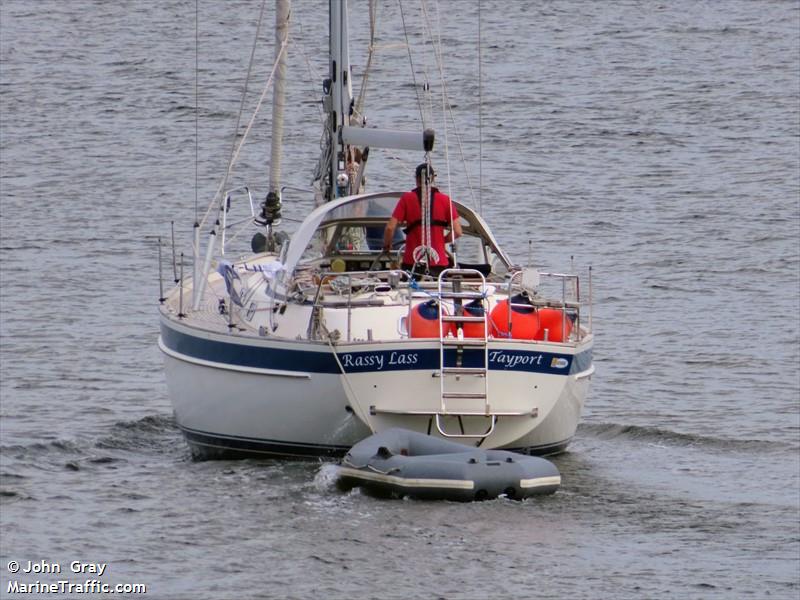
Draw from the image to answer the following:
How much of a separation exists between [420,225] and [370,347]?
2143 millimetres

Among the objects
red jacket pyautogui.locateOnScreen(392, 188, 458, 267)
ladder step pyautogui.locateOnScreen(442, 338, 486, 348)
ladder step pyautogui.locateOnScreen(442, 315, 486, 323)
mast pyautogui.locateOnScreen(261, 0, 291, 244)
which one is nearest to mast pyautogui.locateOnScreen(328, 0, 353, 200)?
mast pyautogui.locateOnScreen(261, 0, 291, 244)

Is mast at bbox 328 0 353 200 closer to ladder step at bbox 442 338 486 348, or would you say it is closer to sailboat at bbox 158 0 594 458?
sailboat at bbox 158 0 594 458

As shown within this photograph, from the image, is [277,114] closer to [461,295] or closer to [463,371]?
[461,295]

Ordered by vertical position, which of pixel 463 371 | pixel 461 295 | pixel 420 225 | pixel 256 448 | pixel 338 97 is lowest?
pixel 256 448

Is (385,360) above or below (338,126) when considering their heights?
below

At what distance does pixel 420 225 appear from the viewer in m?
18.9

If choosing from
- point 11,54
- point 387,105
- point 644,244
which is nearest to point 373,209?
point 644,244

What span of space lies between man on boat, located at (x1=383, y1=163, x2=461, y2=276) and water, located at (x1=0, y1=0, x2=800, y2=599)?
7.33ft

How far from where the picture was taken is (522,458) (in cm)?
1667

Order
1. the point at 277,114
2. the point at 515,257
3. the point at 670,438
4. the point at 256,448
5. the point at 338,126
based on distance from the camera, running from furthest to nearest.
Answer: the point at 515,257, the point at 277,114, the point at 338,126, the point at 670,438, the point at 256,448

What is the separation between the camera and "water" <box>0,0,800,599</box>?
15414 mm

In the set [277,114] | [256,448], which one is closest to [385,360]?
[256,448]

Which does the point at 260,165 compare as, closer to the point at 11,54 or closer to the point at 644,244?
the point at 644,244

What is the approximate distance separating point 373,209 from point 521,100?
66.6 ft
